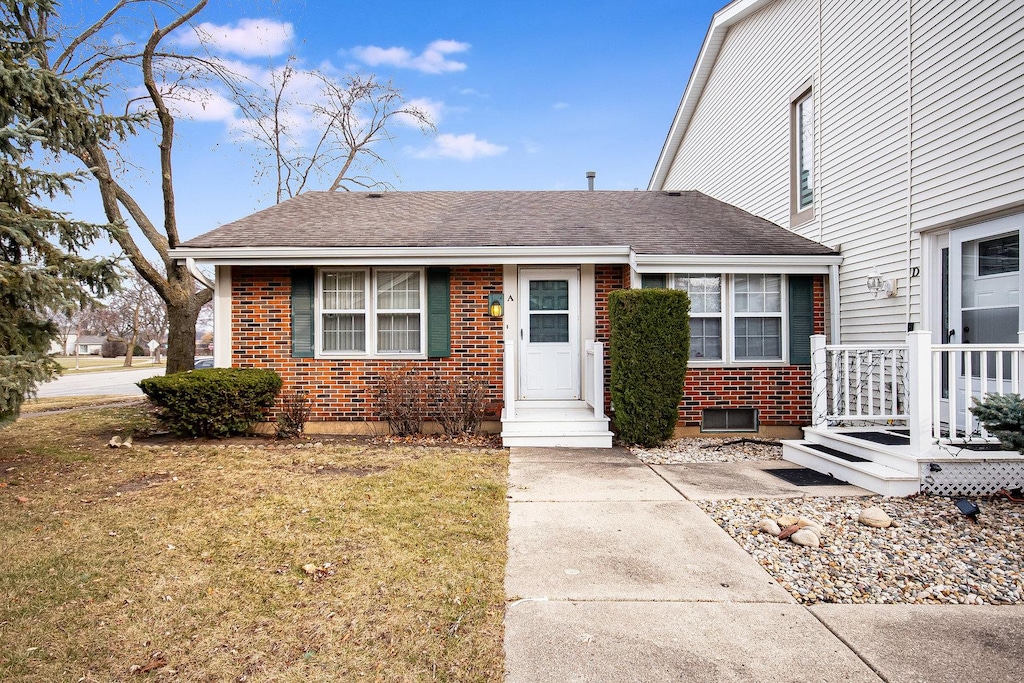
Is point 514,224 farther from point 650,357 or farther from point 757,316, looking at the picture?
point 757,316

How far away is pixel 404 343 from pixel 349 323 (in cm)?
86

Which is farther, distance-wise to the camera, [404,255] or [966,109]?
[404,255]

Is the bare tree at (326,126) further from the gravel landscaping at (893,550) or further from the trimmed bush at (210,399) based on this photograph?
the gravel landscaping at (893,550)

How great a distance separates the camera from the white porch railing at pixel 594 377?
7.31m

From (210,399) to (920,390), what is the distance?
785cm

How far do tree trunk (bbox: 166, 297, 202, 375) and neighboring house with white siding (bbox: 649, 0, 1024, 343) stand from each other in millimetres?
12512

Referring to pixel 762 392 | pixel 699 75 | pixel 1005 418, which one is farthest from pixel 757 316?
pixel 699 75

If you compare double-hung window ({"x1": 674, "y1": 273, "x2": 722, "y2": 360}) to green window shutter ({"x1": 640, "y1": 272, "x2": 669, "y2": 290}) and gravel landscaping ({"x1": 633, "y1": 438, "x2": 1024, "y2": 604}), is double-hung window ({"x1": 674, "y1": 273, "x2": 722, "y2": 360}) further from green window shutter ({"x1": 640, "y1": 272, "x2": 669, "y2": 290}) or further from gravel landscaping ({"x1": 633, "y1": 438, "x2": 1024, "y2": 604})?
gravel landscaping ({"x1": 633, "y1": 438, "x2": 1024, "y2": 604})

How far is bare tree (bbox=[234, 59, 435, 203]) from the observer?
18.1 metres

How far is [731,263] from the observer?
25.7 feet

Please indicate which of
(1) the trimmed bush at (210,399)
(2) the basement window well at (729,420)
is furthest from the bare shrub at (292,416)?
(2) the basement window well at (729,420)

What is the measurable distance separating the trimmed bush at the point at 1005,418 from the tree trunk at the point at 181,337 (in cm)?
1346

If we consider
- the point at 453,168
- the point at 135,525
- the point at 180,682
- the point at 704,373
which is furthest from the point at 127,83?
the point at 180,682

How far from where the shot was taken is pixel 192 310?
42.2ft
